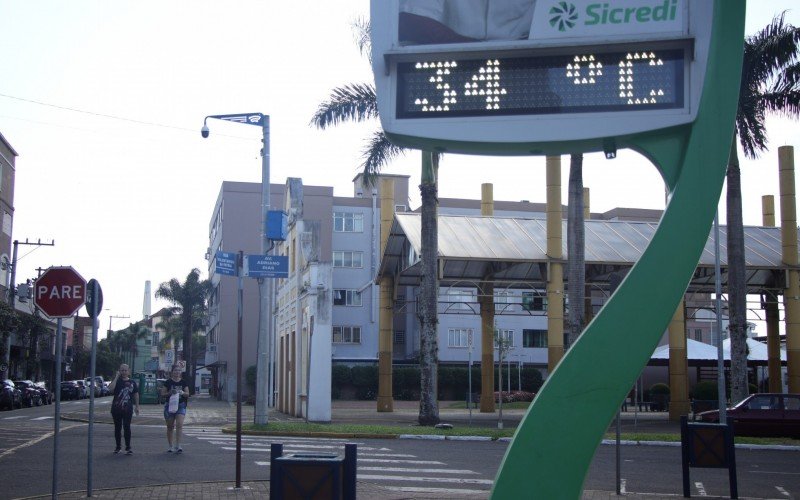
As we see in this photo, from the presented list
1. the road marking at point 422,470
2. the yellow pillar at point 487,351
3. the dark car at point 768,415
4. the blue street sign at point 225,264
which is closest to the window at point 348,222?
the yellow pillar at point 487,351

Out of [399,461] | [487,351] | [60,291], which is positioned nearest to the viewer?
[60,291]

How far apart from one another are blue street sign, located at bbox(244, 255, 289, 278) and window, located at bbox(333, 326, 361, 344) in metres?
42.0

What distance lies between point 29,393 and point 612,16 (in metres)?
47.3

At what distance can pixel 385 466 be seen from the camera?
1595 cm

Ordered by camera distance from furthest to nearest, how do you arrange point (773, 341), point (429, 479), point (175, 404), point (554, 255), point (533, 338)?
1. point (533, 338)
2. point (773, 341)
3. point (554, 255)
4. point (175, 404)
5. point (429, 479)

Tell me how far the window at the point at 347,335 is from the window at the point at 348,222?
754 centimetres

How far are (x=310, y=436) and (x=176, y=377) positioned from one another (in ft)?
19.5

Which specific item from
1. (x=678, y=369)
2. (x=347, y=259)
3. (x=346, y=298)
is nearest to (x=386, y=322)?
(x=678, y=369)

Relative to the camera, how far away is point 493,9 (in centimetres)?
681

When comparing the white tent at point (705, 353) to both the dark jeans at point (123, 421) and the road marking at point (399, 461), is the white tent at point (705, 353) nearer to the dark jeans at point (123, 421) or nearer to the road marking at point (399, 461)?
the road marking at point (399, 461)

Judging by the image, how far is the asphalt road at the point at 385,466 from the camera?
13422 millimetres

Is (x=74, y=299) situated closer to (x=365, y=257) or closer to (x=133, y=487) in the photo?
(x=133, y=487)

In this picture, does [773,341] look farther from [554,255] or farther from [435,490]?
[435,490]

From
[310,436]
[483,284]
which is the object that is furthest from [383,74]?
[483,284]
